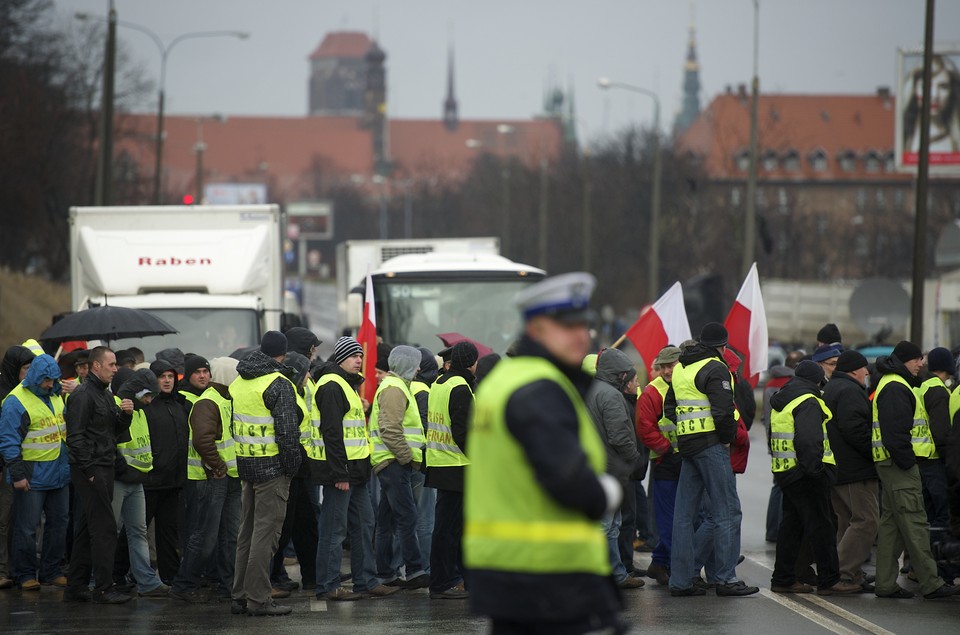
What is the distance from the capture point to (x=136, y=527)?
11.0 meters

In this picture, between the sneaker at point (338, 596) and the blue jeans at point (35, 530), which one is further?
the blue jeans at point (35, 530)

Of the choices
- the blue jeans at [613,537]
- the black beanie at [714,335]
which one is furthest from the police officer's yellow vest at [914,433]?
the blue jeans at [613,537]

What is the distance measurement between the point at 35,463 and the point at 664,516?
4713 millimetres

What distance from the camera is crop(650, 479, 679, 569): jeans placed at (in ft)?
38.5

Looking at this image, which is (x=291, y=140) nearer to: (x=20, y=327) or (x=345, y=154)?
(x=345, y=154)

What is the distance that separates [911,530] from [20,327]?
2808 cm

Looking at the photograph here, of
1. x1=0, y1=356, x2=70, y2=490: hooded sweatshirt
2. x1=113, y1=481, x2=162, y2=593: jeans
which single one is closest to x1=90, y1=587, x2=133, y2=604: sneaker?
x1=113, y1=481, x2=162, y2=593: jeans

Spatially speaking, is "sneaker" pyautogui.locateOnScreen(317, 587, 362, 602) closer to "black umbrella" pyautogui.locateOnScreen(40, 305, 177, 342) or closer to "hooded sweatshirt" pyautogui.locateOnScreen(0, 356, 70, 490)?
"hooded sweatshirt" pyautogui.locateOnScreen(0, 356, 70, 490)

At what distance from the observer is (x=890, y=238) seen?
236ft

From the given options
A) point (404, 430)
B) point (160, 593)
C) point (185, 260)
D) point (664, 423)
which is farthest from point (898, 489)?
point (185, 260)

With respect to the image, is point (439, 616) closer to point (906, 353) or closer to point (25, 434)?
point (25, 434)

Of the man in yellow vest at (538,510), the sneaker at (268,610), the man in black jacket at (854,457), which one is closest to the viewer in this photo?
the man in yellow vest at (538,510)

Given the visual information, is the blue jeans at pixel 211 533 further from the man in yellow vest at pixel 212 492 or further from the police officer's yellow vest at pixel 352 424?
the police officer's yellow vest at pixel 352 424

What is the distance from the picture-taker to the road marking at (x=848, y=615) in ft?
31.1
